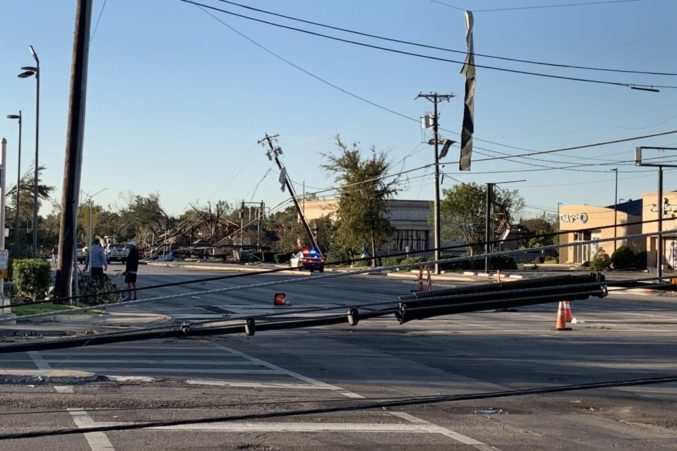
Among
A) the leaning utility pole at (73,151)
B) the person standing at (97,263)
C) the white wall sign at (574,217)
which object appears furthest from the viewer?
the white wall sign at (574,217)

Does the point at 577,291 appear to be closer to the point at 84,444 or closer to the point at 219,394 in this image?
the point at 84,444

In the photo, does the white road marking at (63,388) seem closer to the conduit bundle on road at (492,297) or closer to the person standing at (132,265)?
the conduit bundle on road at (492,297)

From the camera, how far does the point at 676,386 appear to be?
11969mm

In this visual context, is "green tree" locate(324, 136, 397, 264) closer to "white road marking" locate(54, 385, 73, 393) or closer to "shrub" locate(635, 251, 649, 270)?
"shrub" locate(635, 251, 649, 270)

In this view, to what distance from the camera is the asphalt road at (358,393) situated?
8289 mm

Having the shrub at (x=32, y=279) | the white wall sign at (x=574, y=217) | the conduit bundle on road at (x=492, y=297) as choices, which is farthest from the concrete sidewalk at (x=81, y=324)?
the white wall sign at (x=574, y=217)

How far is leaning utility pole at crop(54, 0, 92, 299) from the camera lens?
2480cm

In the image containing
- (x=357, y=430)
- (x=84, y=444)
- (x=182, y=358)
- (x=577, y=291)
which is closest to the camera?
(x=577, y=291)

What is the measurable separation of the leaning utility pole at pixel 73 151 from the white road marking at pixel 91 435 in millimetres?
15975

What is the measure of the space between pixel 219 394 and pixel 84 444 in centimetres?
299

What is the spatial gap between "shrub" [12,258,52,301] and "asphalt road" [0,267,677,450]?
951 centimetres

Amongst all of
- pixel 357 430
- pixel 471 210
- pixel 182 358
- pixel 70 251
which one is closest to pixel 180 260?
pixel 471 210

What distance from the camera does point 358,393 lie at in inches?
434

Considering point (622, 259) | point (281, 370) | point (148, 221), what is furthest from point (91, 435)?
point (148, 221)
